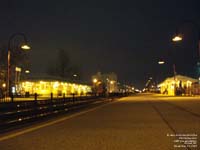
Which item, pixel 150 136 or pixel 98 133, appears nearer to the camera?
pixel 150 136

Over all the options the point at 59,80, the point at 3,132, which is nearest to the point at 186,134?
the point at 3,132

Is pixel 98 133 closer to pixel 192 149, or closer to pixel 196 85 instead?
pixel 192 149

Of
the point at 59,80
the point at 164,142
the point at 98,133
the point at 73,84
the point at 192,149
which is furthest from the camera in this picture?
the point at 73,84

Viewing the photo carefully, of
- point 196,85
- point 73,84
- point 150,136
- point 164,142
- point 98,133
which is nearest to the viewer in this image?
point 164,142

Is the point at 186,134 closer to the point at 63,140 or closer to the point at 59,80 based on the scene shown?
the point at 63,140

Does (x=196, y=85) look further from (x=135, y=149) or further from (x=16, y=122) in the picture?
(x=135, y=149)

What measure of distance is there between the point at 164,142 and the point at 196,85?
246ft

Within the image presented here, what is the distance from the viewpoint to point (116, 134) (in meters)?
14.4

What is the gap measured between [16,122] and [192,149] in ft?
33.0

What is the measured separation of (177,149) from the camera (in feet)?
34.9

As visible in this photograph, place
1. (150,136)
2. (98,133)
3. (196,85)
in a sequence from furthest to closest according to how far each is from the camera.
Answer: (196,85) → (98,133) → (150,136)

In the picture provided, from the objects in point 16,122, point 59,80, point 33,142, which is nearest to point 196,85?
point 59,80

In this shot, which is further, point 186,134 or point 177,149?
point 186,134

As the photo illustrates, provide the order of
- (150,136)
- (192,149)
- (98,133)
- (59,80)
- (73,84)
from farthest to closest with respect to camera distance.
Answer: (73,84) → (59,80) → (98,133) → (150,136) → (192,149)
